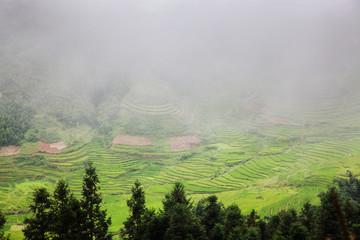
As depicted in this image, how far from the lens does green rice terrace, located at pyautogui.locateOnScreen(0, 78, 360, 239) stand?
33.3m

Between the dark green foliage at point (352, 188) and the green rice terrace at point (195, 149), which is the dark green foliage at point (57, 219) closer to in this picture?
the green rice terrace at point (195, 149)

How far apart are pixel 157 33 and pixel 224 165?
7223 centimetres

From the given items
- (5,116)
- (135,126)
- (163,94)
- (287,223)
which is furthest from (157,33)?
(287,223)

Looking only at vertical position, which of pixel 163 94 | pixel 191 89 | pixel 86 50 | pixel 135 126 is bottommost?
pixel 135 126

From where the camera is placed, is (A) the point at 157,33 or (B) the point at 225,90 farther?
(A) the point at 157,33

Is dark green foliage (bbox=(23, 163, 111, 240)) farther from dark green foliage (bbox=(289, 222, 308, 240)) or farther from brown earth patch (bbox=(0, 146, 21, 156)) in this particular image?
brown earth patch (bbox=(0, 146, 21, 156))

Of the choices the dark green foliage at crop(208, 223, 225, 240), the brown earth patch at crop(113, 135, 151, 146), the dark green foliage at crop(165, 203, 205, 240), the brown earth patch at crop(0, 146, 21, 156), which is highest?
the brown earth patch at crop(113, 135, 151, 146)

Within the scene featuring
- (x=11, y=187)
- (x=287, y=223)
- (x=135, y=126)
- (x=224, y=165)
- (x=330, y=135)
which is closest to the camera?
(x=287, y=223)

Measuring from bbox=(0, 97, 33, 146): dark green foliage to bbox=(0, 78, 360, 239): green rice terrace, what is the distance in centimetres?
110

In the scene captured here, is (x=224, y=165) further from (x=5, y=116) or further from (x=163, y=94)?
(x=5, y=116)

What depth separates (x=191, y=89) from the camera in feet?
248

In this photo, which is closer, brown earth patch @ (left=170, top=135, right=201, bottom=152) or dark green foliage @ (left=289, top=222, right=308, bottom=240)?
dark green foliage @ (left=289, top=222, right=308, bottom=240)


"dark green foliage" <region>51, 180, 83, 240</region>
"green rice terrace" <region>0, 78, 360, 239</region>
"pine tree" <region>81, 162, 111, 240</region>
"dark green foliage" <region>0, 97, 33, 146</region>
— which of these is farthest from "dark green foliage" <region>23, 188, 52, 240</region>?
"dark green foliage" <region>0, 97, 33, 146</region>

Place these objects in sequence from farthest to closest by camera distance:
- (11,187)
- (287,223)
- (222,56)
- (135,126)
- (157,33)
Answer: (157,33) → (222,56) → (135,126) → (11,187) → (287,223)
